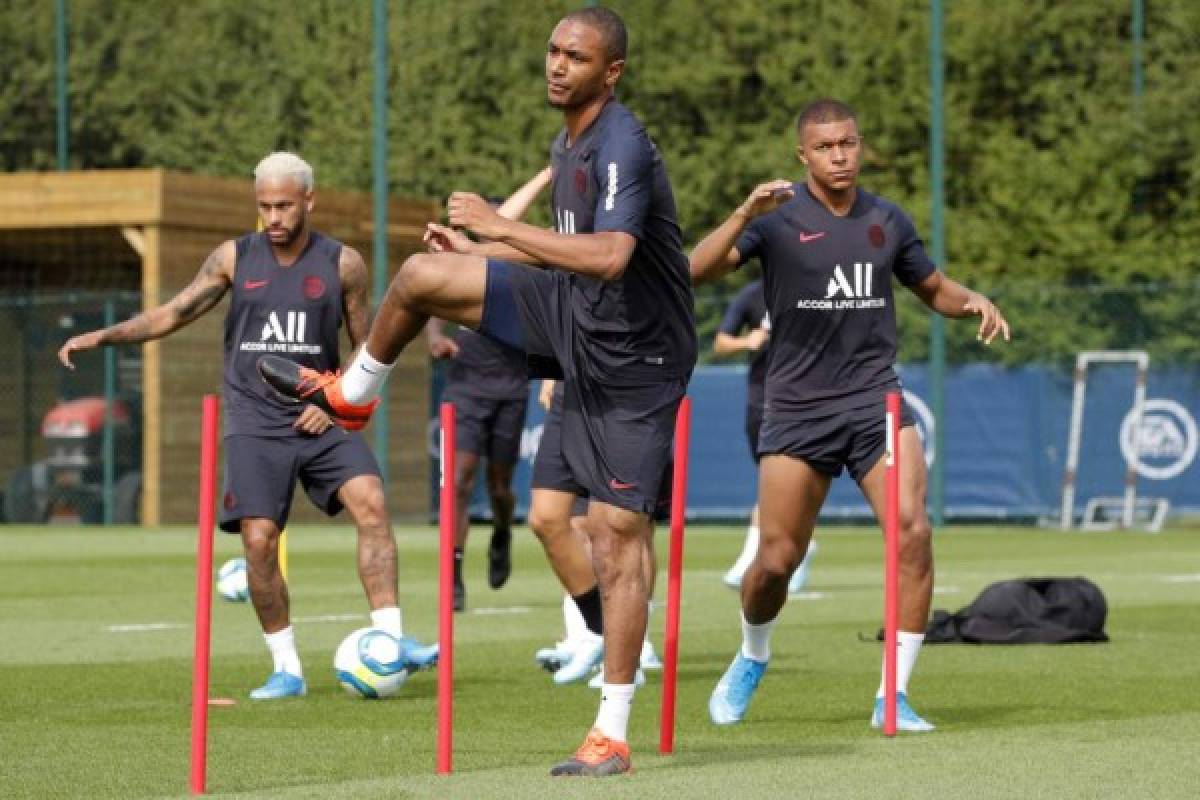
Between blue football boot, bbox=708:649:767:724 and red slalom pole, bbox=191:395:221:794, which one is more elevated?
red slalom pole, bbox=191:395:221:794

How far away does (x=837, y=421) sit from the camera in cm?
973

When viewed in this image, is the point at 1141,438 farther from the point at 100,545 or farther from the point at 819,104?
the point at 819,104

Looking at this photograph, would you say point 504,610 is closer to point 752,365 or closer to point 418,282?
point 752,365

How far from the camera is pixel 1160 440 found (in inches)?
1114

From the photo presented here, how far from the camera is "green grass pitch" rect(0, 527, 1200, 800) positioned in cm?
791

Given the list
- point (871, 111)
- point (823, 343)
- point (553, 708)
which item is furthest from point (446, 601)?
point (871, 111)

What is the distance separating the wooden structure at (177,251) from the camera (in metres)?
28.7

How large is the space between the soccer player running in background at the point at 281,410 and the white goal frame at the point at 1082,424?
18.3 m

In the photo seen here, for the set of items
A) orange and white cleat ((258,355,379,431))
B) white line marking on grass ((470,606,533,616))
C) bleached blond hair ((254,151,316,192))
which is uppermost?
bleached blond hair ((254,151,316,192))

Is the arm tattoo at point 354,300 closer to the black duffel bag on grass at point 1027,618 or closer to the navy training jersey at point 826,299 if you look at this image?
the navy training jersey at point 826,299

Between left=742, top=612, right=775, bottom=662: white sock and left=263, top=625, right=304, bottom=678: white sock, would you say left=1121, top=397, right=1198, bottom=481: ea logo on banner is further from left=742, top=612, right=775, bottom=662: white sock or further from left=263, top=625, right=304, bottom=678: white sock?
left=742, top=612, right=775, bottom=662: white sock

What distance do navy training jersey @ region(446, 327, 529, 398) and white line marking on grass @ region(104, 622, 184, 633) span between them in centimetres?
236

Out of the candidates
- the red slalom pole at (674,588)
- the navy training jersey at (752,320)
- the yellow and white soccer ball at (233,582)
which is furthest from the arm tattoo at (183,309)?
the navy training jersey at (752,320)

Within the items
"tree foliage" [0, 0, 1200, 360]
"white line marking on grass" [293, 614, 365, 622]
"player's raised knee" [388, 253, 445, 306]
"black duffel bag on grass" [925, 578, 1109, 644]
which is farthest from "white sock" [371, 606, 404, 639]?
"tree foliage" [0, 0, 1200, 360]
